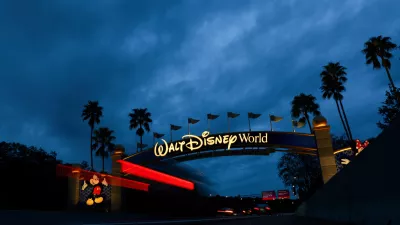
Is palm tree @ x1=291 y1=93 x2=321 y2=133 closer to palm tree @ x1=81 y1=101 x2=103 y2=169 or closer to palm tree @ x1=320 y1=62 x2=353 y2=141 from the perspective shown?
palm tree @ x1=320 y1=62 x2=353 y2=141

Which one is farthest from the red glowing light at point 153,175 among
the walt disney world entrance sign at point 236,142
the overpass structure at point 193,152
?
the walt disney world entrance sign at point 236,142

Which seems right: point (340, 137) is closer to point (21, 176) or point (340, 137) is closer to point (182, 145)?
point (182, 145)

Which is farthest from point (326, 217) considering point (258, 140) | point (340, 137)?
point (340, 137)

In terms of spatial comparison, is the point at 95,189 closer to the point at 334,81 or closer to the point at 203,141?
the point at 203,141

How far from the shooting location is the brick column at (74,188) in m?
31.3

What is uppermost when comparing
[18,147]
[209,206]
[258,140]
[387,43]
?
[387,43]

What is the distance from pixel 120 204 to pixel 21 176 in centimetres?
1214

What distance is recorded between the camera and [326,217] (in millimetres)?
15562

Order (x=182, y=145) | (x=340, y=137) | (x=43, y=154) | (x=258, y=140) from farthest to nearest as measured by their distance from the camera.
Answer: (x=340, y=137)
(x=43, y=154)
(x=182, y=145)
(x=258, y=140)

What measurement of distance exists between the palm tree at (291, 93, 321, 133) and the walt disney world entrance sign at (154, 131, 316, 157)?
23.5 meters

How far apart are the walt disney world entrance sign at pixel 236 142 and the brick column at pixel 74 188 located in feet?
24.7

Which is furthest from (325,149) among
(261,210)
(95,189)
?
(95,189)

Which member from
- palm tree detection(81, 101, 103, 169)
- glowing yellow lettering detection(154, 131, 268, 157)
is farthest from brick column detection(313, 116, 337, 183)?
palm tree detection(81, 101, 103, 169)

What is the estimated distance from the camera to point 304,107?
50875 millimetres
